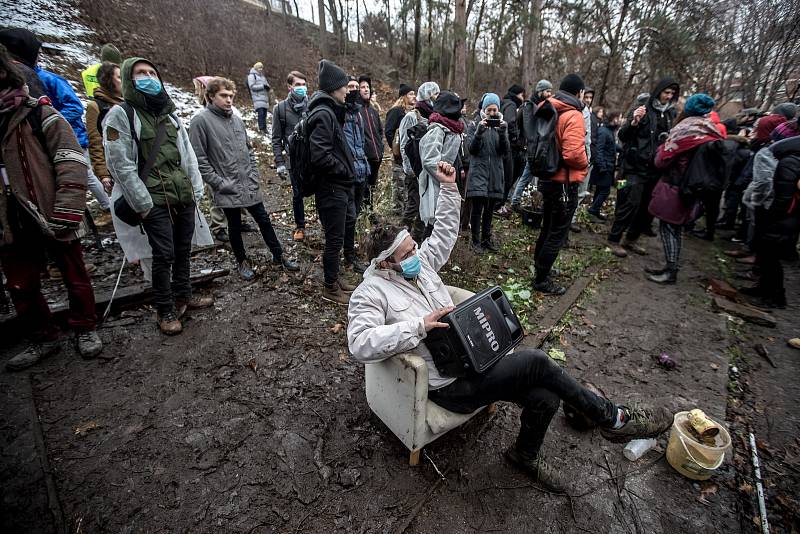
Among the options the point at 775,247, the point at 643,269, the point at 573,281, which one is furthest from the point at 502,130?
the point at 775,247

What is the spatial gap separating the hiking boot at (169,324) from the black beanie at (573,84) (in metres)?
4.96

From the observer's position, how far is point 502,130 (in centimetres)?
515

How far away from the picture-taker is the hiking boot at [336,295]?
4216 millimetres

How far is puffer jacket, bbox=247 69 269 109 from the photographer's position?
423 inches

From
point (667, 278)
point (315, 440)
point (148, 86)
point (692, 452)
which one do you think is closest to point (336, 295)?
point (315, 440)

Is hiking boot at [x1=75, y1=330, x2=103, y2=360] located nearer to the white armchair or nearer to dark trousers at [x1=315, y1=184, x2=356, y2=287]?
dark trousers at [x1=315, y1=184, x2=356, y2=287]

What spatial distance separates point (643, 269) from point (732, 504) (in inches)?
153

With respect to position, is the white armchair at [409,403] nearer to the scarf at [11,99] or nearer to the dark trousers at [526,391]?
the dark trousers at [526,391]

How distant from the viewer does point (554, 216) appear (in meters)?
4.34

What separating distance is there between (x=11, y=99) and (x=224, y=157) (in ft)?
5.20

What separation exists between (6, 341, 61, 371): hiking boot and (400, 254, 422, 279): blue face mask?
11.0 ft

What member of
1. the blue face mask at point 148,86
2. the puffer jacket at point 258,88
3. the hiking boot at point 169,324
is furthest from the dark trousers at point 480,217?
the puffer jacket at point 258,88

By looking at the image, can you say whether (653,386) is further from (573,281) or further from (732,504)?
(573,281)

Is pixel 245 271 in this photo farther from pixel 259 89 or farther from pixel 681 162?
pixel 259 89
